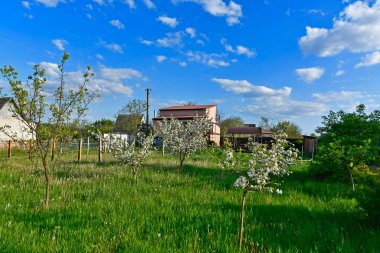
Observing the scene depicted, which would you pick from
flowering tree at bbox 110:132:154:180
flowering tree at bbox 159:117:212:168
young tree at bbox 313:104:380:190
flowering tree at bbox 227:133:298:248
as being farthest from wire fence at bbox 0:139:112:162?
young tree at bbox 313:104:380:190

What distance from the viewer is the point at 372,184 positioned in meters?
5.82

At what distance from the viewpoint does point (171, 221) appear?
5496 mm

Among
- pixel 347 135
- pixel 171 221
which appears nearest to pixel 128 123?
pixel 347 135

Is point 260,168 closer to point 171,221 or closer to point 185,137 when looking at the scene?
point 171,221

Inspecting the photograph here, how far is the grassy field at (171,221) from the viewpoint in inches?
172

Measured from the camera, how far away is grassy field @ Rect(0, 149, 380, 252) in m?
4.37

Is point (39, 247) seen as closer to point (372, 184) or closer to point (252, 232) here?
point (252, 232)

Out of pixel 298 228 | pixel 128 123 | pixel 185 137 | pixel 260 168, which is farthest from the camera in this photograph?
pixel 128 123

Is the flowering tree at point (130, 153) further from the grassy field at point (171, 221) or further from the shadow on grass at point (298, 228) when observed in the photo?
the shadow on grass at point (298, 228)

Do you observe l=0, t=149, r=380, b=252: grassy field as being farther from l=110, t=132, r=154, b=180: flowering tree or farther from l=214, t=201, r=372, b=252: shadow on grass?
l=110, t=132, r=154, b=180: flowering tree

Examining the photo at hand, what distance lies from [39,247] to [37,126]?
3.54m

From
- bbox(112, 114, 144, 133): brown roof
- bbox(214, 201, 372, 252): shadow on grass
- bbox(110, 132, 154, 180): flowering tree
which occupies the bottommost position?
bbox(214, 201, 372, 252): shadow on grass

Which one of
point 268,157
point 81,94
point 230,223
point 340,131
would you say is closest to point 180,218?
point 230,223

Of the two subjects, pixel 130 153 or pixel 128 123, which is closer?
pixel 130 153
